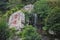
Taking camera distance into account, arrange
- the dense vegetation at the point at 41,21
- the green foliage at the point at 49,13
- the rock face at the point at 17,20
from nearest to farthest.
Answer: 1. the dense vegetation at the point at 41,21
2. the green foliage at the point at 49,13
3. the rock face at the point at 17,20

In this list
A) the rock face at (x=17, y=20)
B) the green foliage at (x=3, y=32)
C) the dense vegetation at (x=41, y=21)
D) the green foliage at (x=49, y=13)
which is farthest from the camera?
the rock face at (x=17, y=20)

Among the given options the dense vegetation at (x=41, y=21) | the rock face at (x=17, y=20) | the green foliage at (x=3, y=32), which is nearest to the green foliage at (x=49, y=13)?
the dense vegetation at (x=41, y=21)

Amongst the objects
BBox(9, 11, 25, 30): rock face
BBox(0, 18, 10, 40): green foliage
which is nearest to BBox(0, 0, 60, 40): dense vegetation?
BBox(0, 18, 10, 40): green foliage

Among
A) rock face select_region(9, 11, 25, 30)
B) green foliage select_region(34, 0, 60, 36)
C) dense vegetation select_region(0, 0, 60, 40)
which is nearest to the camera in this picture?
dense vegetation select_region(0, 0, 60, 40)

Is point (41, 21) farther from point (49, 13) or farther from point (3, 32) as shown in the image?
point (3, 32)

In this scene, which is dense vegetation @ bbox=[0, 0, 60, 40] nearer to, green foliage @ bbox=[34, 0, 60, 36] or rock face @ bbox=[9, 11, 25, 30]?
green foliage @ bbox=[34, 0, 60, 36]

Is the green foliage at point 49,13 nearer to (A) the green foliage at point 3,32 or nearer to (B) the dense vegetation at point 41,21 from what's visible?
(B) the dense vegetation at point 41,21

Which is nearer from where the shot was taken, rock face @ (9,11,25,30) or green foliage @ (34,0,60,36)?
green foliage @ (34,0,60,36)

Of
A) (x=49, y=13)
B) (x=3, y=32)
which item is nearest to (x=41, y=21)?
(x=49, y=13)
